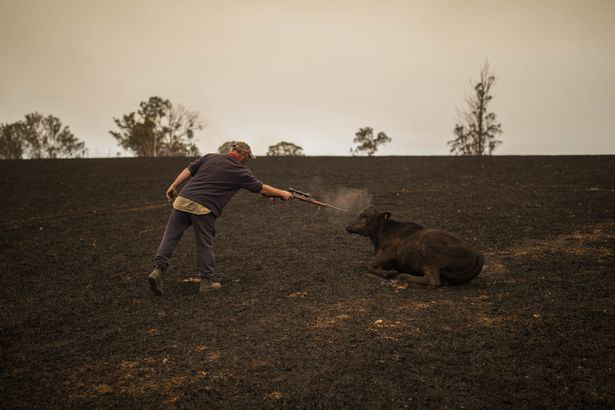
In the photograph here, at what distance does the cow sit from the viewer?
6617 mm

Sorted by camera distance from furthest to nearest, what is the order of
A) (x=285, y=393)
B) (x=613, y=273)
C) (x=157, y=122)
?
1. (x=157, y=122)
2. (x=613, y=273)
3. (x=285, y=393)

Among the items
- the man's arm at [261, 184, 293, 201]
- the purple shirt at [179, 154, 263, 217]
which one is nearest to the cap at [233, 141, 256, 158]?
the purple shirt at [179, 154, 263, 217]

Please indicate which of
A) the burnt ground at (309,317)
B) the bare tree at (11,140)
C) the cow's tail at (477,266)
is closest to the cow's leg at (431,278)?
the burnt ground at (309,317)

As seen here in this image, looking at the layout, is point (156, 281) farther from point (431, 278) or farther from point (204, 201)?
point (431, 278)

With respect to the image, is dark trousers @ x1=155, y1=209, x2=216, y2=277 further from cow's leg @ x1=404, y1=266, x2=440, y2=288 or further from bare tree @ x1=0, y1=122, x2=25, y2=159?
bare tree @ x1=0, y1=122, x2=25, y2=159

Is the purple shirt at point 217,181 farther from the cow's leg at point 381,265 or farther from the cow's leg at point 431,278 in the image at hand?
the cow's leg at point 431,278

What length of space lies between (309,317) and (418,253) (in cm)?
231

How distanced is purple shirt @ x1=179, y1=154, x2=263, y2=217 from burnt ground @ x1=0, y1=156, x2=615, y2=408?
4.92 feet

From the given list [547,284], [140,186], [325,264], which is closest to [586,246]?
[547,284]

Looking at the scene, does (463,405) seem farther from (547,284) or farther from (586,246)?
(586,246)

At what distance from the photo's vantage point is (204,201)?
662 centimetres

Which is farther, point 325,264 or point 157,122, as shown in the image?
point 157,122

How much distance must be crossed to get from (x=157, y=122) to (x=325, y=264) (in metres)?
56.6

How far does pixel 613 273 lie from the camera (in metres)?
6.95
